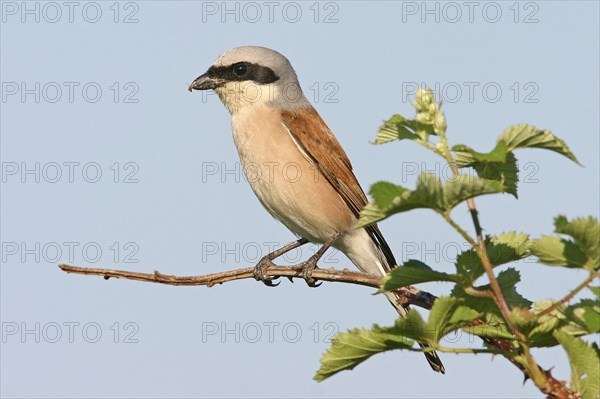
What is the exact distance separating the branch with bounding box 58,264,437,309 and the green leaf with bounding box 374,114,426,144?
Answer: 1.71ft

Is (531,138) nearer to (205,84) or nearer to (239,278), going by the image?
(239,278)

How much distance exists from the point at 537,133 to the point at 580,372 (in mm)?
534

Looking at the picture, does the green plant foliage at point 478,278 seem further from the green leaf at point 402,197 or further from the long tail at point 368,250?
the long tail at point 368,250

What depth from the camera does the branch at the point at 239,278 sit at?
2.57 metres

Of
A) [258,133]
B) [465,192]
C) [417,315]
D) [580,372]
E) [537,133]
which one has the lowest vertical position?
[580,372]

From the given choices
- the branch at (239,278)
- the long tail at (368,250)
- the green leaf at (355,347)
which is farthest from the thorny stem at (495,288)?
the long tail at (368,250)

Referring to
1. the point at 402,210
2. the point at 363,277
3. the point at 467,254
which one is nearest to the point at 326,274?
the point at 363,277

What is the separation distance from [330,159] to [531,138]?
4.44 metres

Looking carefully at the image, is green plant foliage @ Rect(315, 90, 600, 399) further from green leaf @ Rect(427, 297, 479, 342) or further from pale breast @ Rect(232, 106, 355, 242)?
pale breast @ Rect(232, 106, 355, 242)

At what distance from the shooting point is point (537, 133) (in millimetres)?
1744

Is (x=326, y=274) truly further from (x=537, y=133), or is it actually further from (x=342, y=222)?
(x=342, y=222)

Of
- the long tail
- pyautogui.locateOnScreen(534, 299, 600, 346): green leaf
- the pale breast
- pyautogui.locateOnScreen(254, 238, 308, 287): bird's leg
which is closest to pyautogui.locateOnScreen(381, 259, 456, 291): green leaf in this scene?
pyautogui.locateOnScreen(534, 299, 600, 346): green leaf

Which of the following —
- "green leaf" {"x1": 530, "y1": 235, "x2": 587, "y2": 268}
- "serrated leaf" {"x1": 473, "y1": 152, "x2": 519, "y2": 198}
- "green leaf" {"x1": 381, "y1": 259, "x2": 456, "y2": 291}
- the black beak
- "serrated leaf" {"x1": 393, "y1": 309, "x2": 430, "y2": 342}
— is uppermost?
the black beak

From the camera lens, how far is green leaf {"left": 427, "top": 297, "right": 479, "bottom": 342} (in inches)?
72.4
